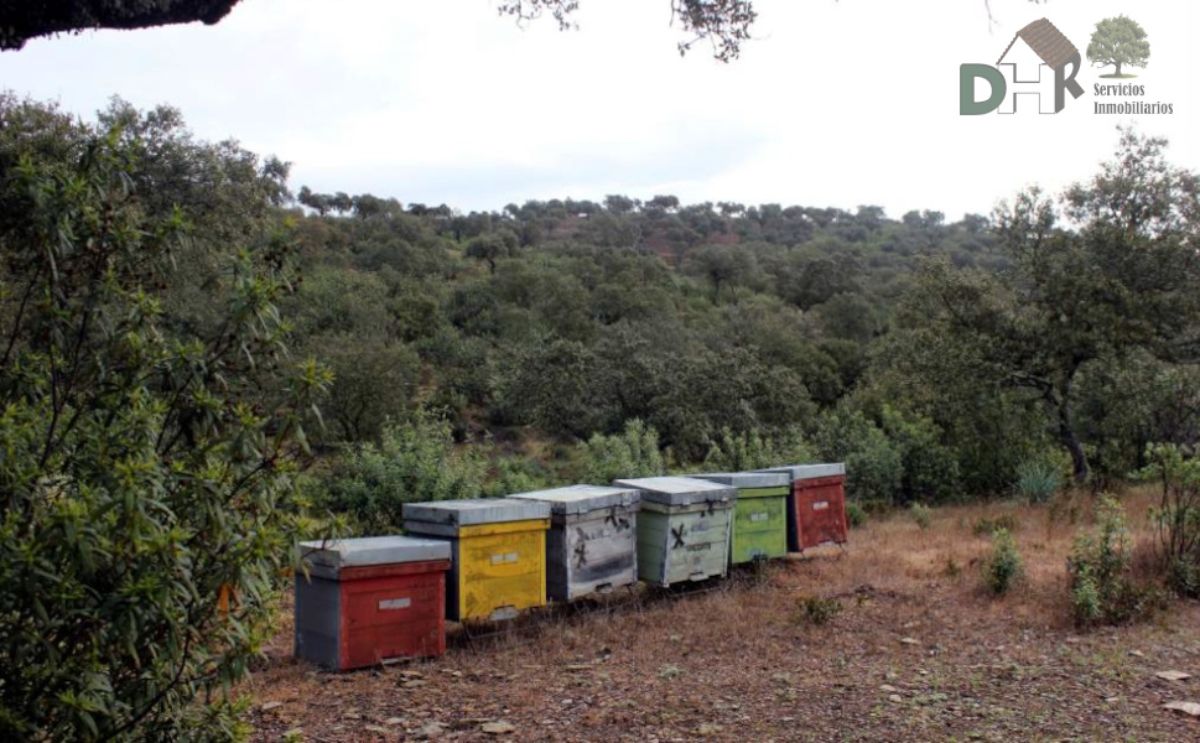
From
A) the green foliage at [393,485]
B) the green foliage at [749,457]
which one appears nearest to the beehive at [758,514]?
the green foliage at [393,485]

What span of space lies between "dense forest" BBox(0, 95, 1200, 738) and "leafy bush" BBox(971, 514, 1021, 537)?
3.14 metres

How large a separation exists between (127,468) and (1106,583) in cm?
803

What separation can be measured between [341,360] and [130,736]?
22852 millimetres

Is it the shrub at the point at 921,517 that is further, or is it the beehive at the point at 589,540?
the shrub at the point at 921,517

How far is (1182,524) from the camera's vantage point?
9531 mm

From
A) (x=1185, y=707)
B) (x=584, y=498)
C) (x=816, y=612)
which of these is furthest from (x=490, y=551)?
(x=1185, y=707)

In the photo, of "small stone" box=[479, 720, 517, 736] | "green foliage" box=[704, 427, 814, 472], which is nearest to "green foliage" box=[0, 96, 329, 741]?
"small stone" box=[479, 720, 517, 736]

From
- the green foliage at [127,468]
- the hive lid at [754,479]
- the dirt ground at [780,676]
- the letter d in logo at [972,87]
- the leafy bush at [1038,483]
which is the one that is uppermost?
the letter d in logo at [972,87]

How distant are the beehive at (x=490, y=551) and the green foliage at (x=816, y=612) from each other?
2.17m

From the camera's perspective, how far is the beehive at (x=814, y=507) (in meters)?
10.5

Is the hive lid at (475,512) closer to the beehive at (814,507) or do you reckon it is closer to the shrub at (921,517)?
the beehive at (814,507)

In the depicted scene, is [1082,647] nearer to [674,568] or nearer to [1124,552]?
[1124,552]

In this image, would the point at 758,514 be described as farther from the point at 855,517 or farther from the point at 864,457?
the point at 864,457

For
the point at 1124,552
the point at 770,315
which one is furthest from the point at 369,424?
the point at 770,315
